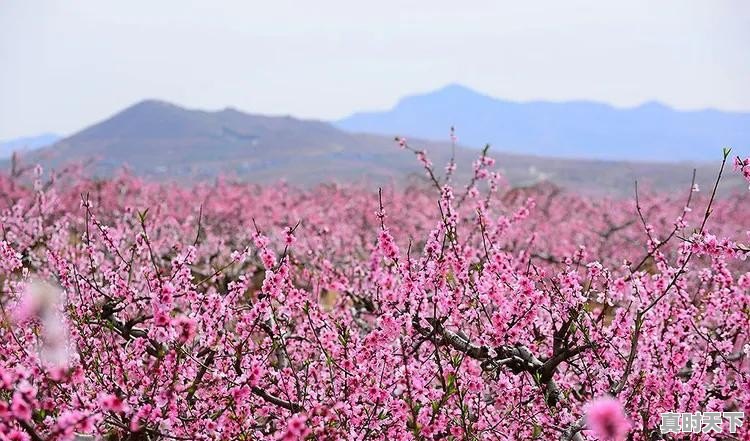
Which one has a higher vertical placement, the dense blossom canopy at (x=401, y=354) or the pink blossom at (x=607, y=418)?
the pink blossom at (x=607, y=418)

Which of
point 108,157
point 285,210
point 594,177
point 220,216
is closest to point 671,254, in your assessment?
point 285,210

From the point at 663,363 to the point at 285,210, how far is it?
21.0 metres

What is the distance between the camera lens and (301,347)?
21.4ft

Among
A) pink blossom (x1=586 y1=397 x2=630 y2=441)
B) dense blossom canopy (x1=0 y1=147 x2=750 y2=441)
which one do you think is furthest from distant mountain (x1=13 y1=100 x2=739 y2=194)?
pink blossom (x1=586 y1=397 x2=630 y2=441)

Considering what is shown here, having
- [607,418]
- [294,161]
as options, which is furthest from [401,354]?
[294,161]

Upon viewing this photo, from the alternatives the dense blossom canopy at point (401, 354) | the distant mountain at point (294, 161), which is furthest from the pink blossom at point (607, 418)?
the distant mountain at point (294, 161)

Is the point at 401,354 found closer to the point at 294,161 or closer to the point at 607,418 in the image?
the point at 607,418

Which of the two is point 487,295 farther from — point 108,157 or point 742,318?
point 108,157

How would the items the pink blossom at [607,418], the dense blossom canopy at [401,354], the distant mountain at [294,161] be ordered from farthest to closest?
1. the distant mountain at [294,161]
2. the dense blossom canopy at [401,354]
3. the pink blossom at [607,418]

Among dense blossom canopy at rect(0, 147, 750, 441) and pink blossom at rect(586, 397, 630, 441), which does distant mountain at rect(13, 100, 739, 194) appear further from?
pink blossom at rect(586, 397, 630, 441)

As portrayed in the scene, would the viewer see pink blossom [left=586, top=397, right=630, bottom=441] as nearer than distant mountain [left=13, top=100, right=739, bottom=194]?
Yes

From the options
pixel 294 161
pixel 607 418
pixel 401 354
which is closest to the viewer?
pixel 607 418

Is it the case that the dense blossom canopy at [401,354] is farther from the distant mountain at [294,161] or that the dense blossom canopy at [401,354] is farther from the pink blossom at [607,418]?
the distant mountain at [294,161]

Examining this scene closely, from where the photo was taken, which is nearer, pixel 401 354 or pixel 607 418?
pixel 607 418
